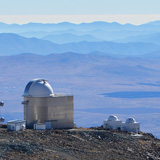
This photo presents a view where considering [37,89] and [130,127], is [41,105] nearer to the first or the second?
[37,89]

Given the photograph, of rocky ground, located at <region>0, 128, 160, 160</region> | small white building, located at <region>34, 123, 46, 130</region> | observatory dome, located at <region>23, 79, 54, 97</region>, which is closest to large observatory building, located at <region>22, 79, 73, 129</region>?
observatory dome, located at <region>23, 79, 54, 97</region>

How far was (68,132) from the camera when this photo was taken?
45844mm

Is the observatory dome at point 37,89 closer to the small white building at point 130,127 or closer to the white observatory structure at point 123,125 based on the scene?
the white observatory structure at point 123,125

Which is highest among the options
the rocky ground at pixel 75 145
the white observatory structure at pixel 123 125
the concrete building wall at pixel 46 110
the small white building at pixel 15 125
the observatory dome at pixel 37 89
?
the observatory dome at pixel 37 89

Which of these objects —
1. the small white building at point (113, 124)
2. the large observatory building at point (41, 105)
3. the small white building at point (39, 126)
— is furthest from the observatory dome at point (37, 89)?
the small white building at point (113, 124)

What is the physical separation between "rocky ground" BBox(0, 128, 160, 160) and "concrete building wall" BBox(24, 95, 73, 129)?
3192 mm

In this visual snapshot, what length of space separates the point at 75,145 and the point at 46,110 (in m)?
7.62

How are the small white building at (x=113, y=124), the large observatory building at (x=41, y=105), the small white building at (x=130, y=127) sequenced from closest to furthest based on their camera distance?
the large observatory building at (x=41, y=105) < the small white building at (x=130, y=127) < the small white building at (x=113, y=124)

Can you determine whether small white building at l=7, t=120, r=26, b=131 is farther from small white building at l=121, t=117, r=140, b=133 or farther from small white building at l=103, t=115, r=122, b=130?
small white building at l=121, t=117, r=140, b=133

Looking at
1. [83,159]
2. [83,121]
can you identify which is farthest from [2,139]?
[83,121]

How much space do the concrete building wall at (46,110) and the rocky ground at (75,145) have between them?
3192mm

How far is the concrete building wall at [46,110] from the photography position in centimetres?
4869

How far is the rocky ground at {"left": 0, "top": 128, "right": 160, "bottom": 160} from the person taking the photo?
3734 centimetres

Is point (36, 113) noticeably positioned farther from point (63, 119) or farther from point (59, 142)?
point (59, 142)
